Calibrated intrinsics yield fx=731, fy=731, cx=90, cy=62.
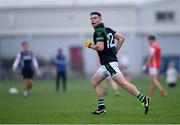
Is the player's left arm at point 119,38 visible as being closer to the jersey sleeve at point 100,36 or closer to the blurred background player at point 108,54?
the blurred background player at point 108,54

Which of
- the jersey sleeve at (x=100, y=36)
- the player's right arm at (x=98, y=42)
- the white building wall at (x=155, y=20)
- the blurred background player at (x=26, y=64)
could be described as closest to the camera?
the player's right arm at (x=98, y=42)

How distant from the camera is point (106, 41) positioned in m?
16.2

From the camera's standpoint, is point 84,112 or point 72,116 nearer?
point 72,116

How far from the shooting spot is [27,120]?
50.9 ft

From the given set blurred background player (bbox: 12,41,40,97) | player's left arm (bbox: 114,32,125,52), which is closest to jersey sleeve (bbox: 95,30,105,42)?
player's left arm (bbox: 114,32,125,52)

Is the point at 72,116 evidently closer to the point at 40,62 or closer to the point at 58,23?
the point at 40,62

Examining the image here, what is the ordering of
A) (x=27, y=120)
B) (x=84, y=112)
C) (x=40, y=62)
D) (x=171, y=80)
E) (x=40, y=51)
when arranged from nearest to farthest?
(x=27, y=120)
(x=84, y=112)
(x=171, y=80)
(x=40, y=62)
(x=40, y=51)

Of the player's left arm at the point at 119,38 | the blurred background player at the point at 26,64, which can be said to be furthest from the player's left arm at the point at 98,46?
the blurred background player at the point at 26,64

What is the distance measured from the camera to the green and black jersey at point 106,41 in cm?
1602

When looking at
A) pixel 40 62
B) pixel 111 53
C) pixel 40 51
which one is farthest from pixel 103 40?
pixel 40 51

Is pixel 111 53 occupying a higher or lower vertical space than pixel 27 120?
higher

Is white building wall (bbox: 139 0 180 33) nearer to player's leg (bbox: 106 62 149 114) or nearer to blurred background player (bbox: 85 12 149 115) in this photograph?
blurred background player (bbox: 85 12 149 115)

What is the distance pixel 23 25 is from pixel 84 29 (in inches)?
209

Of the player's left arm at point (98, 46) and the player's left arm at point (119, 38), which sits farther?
the player's left arm at point (119, 38)
